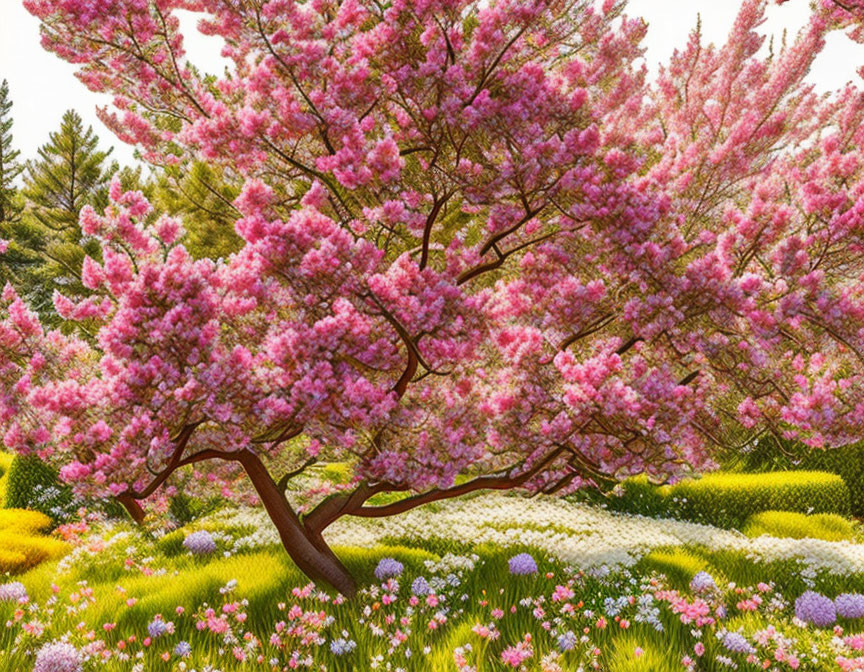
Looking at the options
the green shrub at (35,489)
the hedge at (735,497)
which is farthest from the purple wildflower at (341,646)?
the hedge at (735,497)

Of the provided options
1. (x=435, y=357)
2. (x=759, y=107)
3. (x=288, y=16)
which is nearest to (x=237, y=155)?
(x=288, y=16)

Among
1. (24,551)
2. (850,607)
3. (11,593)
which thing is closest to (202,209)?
(24,551)

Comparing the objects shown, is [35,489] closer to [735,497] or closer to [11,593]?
[11,593]

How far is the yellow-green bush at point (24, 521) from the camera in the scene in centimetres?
1060

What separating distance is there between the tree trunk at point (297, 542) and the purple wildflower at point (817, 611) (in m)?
4.03

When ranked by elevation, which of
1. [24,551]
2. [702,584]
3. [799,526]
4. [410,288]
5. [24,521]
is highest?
[410,288]

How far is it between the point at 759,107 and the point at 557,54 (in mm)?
3354

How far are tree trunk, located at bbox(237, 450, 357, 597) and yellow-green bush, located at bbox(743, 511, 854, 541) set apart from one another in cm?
760

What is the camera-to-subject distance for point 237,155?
588 cm

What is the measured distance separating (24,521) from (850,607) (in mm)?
11220

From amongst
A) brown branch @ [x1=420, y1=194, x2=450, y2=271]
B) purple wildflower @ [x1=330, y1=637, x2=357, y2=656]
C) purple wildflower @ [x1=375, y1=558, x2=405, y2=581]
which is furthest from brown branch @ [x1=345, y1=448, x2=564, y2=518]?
brown branch @ [x1=420, y1=194, x2=450, y2=271]

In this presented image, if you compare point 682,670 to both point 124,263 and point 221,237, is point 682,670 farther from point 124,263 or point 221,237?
point 221,237

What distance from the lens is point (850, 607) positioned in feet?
20.3

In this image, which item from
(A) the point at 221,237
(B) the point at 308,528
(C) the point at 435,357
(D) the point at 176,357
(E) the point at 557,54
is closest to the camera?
(D) the point at 176,357
